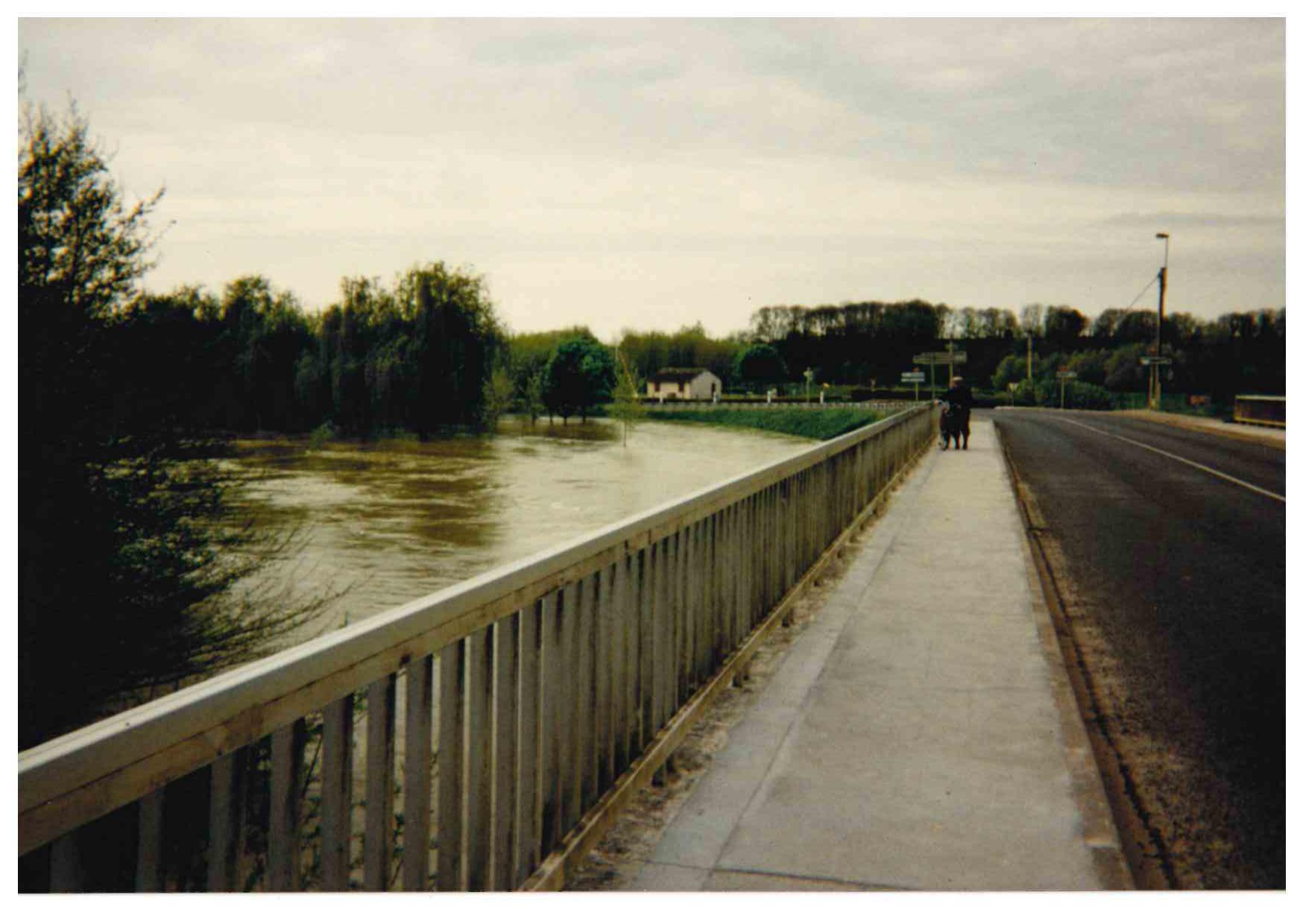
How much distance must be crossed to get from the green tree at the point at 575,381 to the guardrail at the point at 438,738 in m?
83.0

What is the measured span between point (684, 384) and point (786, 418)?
76051mm

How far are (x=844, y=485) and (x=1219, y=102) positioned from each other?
177 inches

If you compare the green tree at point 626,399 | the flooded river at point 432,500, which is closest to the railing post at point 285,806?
the flooded river at point 432,500

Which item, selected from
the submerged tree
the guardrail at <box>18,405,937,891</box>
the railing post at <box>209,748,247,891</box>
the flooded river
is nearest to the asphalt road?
the guardrail at <box>18,405,937,891</box>

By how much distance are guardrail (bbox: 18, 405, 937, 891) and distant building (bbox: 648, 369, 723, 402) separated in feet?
460

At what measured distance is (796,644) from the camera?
19.2 ft

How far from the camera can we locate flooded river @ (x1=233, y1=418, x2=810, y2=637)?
14789 mm

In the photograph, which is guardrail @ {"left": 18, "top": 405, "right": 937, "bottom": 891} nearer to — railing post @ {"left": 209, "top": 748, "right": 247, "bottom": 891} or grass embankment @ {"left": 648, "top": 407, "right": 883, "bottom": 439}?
railing post @ {"left": 209, "top": 748, "right": 247, "bottom": 891}

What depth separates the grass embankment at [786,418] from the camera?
6249 cm

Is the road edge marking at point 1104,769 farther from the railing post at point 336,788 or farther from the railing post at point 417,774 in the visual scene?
the railing post at point 336,788

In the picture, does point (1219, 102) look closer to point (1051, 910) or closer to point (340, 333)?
point (1051, 910)

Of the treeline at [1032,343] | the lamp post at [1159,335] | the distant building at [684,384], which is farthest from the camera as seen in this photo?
the distant building at [684,384]

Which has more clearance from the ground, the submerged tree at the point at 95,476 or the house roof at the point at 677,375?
the house roof at the point at 677,375
